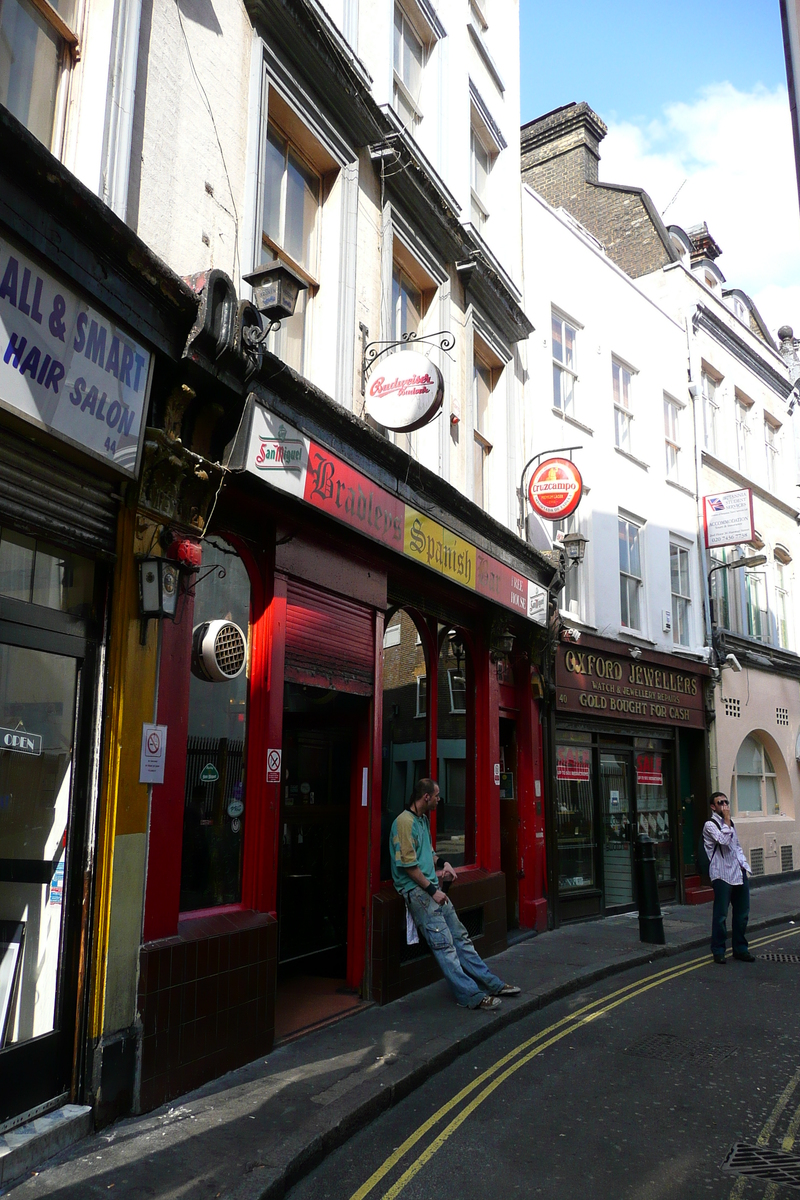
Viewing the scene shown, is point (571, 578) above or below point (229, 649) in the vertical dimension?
above

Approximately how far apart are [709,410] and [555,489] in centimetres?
899

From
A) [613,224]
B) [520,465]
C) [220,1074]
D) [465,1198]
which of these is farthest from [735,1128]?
[613,224]

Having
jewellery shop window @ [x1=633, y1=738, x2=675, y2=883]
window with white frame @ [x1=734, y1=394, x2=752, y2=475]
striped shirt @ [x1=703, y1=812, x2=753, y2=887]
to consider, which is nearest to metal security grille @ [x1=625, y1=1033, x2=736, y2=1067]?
striped shirt @ [x1=703, y1=812, x2=753, y2=887]

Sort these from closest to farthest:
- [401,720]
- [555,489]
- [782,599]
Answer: [401,720], [555,489], [782,599]

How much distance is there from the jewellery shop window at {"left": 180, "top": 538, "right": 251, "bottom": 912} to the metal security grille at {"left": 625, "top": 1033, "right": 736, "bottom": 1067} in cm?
327

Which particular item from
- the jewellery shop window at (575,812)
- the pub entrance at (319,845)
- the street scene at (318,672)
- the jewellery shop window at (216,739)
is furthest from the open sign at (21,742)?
the jewellery shop window at (575,812)

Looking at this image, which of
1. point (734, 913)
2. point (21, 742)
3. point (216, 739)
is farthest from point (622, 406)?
point (21, 742)

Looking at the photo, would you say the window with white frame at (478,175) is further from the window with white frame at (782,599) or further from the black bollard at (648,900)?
the window with white frame at (782,599)

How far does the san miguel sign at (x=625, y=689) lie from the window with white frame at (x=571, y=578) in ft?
2.30

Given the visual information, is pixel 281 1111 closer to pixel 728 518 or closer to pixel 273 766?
pixel 273 766

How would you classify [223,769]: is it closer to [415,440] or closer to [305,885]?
[305,885]

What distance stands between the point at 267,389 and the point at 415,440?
377 centimetres

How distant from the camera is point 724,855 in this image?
10.4m

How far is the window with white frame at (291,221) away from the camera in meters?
7.87
